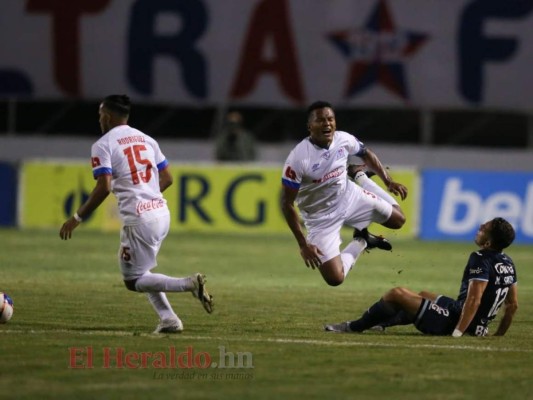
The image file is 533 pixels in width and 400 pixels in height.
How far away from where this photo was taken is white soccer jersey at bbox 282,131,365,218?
12305mm

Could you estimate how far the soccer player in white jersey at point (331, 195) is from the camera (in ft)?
40.2

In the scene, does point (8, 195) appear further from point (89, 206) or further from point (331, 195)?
point (89, 206)

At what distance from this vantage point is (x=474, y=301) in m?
11.0

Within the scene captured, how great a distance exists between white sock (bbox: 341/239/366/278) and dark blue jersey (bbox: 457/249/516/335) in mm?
1979

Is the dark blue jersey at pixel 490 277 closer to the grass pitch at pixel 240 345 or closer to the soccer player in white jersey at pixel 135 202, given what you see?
the grass pitch at pixel 240 345

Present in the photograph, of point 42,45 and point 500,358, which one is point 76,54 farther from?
point 500,358

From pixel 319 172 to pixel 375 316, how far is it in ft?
Result: 5.99

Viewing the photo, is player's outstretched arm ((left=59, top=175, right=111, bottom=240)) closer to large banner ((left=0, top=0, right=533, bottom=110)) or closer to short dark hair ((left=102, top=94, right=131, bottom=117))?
short dark hair ((left=102, top=94, right=131, bottom=117))

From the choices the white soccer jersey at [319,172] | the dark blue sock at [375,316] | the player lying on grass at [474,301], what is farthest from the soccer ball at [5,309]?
the player lying on grass at [474,301]

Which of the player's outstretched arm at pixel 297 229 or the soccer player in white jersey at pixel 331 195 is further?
the soccer player in white jersey at pixel 331 195

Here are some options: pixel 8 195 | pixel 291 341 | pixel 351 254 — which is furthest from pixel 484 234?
pixel 8 195

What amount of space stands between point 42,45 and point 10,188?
13.8 ft

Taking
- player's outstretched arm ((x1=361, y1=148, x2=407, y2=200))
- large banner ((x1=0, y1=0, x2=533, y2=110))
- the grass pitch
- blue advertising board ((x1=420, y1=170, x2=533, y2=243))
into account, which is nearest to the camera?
the grass pitch

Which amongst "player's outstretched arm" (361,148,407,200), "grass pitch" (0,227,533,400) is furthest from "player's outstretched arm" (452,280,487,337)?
"player's outstretched arm" (361,148,407,200)
